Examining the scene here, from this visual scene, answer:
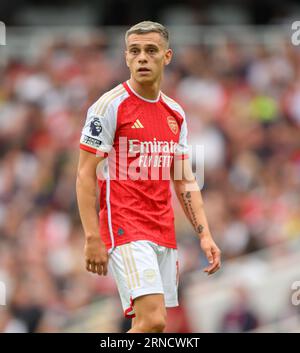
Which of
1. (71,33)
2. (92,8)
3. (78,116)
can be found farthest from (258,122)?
(92,8)

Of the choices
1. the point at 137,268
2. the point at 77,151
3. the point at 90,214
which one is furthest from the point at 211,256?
the point at 77,151

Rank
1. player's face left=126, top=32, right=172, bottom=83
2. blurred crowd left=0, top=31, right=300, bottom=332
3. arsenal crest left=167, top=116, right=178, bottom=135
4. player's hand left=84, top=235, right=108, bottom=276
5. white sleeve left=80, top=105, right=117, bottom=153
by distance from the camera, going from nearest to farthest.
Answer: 1. player's hand left=84, top=235, right=108, bottom=276
2. white sleeve left=80, top=105, right=117, bottom=153
3. player's face left=126, top=32, right=172, bottom=83
4. arsenal crest left=167, top=116, right=178, bottom=135
5. blurred crowd left=0, top=31, right=300, bottom=332

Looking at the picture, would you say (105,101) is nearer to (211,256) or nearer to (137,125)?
(137,125)

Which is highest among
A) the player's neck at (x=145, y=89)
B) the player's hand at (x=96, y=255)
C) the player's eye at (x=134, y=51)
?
the player's eye at (x=134, y=51)

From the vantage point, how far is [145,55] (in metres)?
7.08

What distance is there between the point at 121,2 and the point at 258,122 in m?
5.41

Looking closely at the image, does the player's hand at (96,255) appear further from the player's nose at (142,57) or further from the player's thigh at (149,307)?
the player's nose at (142,57)

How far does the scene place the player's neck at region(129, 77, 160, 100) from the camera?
7.21 meters

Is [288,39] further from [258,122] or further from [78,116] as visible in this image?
[78,116]

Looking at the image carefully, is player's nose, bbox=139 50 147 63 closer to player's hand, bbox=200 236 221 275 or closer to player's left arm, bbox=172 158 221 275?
player's left arm, bbox=172 158 221 275

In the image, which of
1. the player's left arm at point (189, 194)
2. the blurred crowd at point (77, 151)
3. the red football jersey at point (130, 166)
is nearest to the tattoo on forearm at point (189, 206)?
the player's left arm at point (189, 194)

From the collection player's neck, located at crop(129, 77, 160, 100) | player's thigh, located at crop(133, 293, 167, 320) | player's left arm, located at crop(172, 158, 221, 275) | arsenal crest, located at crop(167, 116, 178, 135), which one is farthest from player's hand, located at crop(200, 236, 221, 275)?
player's neck, located at crop(129, 77, 160, 100)

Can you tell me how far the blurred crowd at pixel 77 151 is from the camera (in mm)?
13477

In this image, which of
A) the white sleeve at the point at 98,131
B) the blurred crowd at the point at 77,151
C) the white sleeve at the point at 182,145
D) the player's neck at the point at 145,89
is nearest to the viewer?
the white sleeve at the point at 98,131
